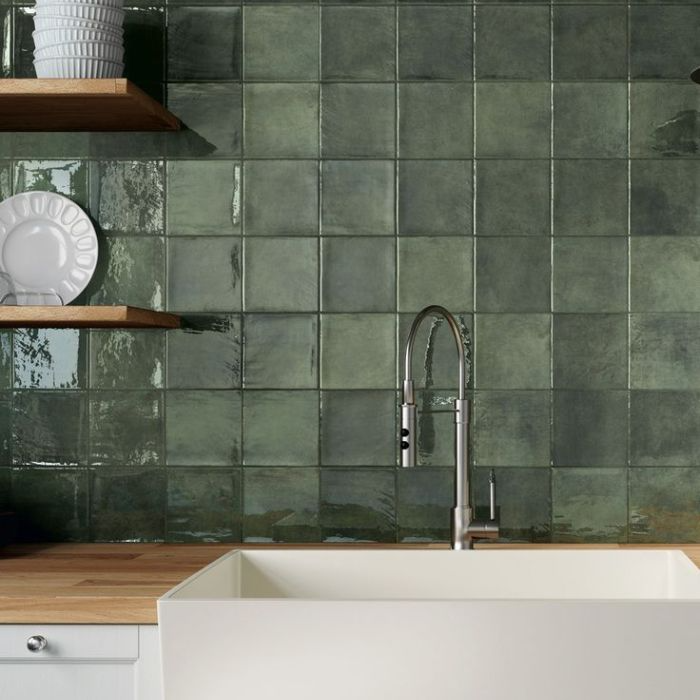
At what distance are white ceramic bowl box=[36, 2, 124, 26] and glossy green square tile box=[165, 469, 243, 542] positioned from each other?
0.94m

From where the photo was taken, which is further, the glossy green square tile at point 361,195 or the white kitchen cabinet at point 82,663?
the glossy green square tile at point 361,195

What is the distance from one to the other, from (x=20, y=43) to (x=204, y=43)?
41 cm

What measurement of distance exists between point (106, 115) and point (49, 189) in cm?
24

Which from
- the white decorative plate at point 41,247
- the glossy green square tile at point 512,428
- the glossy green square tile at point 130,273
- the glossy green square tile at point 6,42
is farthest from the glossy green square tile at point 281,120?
the glossy green square tile at point 512,428

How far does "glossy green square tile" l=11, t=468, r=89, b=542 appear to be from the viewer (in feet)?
6.96

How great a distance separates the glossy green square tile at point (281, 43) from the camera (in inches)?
83.3

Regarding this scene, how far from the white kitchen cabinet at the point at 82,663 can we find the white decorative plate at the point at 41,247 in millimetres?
810

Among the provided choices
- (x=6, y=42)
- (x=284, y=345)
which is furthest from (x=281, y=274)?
(x=6, y=42)

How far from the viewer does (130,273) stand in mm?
2123

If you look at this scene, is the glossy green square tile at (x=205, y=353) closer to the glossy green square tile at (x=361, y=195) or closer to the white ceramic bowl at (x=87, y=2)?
the glossy green square tile at (x=361, y=195)

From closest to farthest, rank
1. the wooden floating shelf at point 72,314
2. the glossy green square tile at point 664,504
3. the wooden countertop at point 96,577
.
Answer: the wooden countertop at point 96,577
the wooden floating shelf at point 72,314
the glossy green square tile at point 664,504

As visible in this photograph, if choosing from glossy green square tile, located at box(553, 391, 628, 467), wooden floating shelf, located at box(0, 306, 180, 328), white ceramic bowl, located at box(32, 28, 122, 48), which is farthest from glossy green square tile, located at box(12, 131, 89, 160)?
glossy green square tile, located at box(553, 391, 628, 467)

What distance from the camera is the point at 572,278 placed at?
2.09 meters

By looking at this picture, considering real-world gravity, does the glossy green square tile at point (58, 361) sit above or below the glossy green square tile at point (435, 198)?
below
